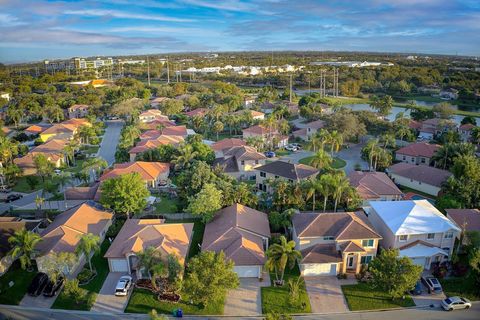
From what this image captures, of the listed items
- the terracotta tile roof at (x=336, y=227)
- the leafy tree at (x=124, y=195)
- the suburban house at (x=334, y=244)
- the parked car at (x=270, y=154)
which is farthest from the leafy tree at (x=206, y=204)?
the parked car at (x=270, y=154)

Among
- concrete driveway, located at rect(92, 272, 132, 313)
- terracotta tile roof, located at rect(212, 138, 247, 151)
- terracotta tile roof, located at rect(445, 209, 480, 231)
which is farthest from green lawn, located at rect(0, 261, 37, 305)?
terracotta tile roof, located at rect(445, 209, 480, 231)

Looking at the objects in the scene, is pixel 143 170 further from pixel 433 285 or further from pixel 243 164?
pixel 433 285

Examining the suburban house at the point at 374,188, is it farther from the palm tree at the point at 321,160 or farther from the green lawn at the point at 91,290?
the green lawn at the point at 91,290

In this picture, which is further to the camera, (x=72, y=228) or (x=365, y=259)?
(x=72, y=228)

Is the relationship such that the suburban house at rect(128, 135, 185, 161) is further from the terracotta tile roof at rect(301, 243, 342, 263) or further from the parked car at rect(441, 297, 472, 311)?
the parked car at rect(441, 297, 472, 311)

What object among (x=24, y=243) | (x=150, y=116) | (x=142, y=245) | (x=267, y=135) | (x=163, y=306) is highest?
(x=150, y=116)

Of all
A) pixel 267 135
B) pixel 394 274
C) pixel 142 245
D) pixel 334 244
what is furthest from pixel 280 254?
pixel 267 135

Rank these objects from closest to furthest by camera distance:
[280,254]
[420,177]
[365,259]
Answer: [280,254]
[365,259]
[420,177]
